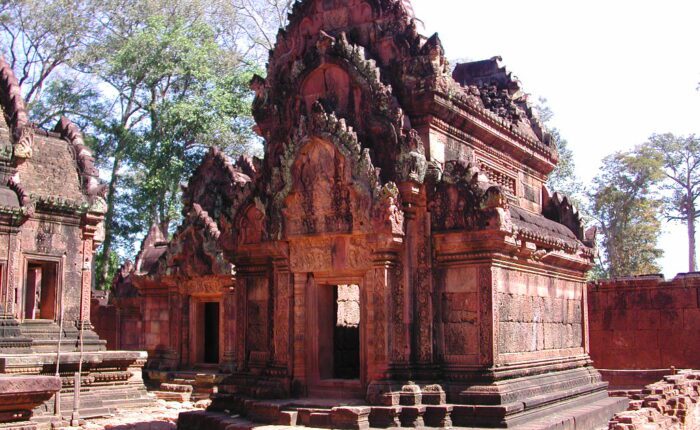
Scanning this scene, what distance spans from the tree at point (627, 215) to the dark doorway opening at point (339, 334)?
22.2 m

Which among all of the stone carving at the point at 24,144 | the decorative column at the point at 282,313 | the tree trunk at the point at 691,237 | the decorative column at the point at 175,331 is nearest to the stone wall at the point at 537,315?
the decorative column at the point at 282,313

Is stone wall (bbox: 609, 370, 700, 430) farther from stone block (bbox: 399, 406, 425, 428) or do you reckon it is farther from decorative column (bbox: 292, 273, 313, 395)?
decorative column (bbox: 292, 273, 313, 395)

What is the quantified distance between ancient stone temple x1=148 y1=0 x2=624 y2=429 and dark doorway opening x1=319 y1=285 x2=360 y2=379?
1.4 inches

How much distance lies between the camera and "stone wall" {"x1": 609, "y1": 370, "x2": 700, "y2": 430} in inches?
396

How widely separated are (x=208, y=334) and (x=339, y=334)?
8.47 metres

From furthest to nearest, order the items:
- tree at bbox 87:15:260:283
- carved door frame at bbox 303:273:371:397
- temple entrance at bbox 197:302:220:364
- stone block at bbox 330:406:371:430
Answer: tree at bbox 87:15:260:283
temple entrance at bbox 197:302:220:364
carved door frame at bbox 303:273:371:397
stone block at bbox 330:406:371:430

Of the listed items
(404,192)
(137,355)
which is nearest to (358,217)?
(404,192)

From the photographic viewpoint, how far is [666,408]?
39.9ft

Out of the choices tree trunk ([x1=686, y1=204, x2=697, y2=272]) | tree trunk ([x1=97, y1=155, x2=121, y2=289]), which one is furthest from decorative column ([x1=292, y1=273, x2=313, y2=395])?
tree trunk ([x1=686, y1=204, x2=697, y2=272])

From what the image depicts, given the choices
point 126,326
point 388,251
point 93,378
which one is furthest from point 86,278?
point 388,251

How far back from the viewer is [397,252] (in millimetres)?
10344

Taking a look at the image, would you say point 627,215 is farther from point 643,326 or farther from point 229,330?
point 229,330

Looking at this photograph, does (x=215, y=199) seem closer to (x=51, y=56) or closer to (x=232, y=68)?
(x=232, y=68)

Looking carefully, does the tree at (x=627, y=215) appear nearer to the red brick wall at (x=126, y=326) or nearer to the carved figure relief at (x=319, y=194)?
the red brick wall at (x=126, y=326)
